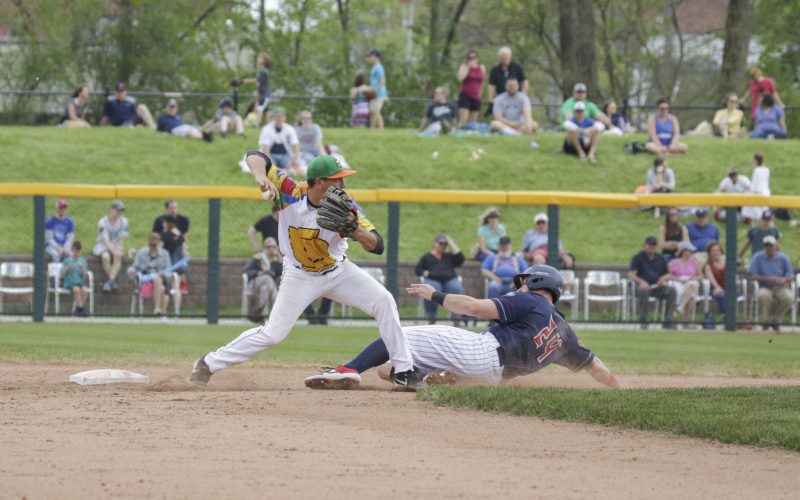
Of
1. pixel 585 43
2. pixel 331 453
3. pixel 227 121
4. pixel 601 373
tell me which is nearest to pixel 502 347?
pixel 601 373

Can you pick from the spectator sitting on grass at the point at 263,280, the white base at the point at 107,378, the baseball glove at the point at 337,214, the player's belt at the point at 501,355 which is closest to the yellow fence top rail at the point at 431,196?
the spectator sitting on grass at the point at 263,280

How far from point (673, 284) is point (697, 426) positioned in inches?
432

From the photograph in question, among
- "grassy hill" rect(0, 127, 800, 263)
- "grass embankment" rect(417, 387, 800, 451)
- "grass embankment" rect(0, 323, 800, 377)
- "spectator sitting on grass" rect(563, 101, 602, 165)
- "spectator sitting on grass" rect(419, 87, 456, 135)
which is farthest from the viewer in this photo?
"spectator sitting on grass" rect(419, 87, 456, 135)

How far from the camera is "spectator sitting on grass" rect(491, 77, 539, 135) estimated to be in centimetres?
2612

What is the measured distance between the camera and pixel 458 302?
9.20 m

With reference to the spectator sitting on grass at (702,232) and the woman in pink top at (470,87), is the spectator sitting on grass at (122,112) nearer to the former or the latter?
the woman in pink top at (470,87)

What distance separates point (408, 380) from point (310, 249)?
129 centimetres

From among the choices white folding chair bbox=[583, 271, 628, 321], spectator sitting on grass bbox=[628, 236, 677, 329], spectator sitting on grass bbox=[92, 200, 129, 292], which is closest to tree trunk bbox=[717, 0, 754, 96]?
white folding chair bbox=[583, 271, 628, 321]

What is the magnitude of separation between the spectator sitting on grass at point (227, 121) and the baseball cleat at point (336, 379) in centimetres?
1692

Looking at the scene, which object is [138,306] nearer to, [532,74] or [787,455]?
[787,455]

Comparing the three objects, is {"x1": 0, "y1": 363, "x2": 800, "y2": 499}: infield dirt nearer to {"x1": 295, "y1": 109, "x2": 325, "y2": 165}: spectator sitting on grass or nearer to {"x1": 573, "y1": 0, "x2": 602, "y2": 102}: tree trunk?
{"x1": 295, "y1": 109, "x2": 325, "y2": 165}: spectator sitting on grass

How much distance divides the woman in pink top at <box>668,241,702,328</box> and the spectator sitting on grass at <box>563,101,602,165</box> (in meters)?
6.34

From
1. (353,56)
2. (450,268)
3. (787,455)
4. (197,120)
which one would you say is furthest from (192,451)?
(353,56)

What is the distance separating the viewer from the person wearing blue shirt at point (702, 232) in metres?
19.7
